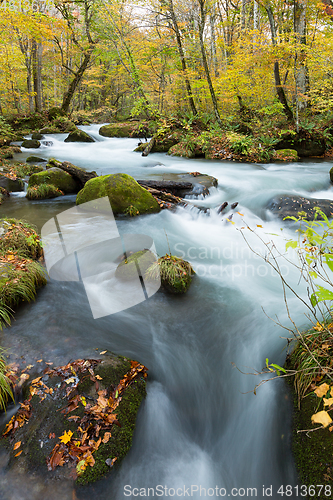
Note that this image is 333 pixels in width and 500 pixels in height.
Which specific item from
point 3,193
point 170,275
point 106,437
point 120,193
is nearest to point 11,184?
point 3,193

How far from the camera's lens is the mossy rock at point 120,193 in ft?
22.4

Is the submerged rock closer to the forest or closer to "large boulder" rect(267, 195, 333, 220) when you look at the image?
"large boulder" rect(267, 195, 333, 220)

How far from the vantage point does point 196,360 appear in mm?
3453

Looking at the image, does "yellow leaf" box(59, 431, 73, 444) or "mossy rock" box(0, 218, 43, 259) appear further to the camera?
"mossy rock" box(0, 218, 43, 259)

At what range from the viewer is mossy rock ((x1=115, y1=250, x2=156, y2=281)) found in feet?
14.7

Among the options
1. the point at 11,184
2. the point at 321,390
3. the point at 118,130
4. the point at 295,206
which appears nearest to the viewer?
the point at 321,390

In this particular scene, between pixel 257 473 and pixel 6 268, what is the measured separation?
3.95 meters

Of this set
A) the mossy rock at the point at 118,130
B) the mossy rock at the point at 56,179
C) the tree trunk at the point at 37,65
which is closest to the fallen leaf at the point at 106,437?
the mossy rock at the point at 56,179

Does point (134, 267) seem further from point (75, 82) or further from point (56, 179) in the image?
point (75, 82)

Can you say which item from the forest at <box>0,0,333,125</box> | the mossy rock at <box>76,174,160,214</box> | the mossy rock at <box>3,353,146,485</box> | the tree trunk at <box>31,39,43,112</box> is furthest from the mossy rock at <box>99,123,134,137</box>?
the mossy rock at <box>3,353,146,485</box>

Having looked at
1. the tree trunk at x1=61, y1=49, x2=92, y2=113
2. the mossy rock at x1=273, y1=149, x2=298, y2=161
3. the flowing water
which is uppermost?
the tree trunk at x1=61, y1=49, x2=92, y2=113

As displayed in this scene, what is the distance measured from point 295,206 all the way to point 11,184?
857 centimetres

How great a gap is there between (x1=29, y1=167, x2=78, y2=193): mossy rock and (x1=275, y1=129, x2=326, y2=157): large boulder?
396 inches

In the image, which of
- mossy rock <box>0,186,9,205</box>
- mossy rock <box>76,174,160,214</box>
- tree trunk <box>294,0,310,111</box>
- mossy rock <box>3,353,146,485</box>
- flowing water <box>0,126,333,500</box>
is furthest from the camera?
tree trunk <box>294,0,310,111</box>
